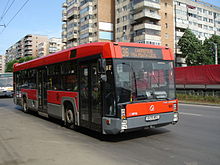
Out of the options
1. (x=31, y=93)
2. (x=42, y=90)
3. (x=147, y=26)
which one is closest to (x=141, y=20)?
(x=147, y=26)

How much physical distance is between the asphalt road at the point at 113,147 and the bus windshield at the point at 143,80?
1282 mm

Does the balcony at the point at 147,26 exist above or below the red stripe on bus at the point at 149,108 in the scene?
above

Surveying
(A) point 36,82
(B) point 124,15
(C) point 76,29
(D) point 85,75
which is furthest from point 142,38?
(D) point 85,75

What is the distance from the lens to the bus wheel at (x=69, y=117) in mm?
8374

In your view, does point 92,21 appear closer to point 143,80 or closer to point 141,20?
point 141,20

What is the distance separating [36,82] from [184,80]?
50.8 feet

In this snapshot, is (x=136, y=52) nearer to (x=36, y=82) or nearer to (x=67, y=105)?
(x=67, y=105)

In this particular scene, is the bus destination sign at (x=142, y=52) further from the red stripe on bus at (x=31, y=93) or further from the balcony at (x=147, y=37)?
the balcony at (x=147, y=37)

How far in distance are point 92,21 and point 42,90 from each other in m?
57.4

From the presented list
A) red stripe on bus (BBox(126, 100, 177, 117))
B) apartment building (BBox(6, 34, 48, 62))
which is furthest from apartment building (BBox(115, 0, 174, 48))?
apartment building (BBox(6, 34, 48, 62))

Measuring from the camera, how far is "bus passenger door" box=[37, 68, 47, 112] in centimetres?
1074

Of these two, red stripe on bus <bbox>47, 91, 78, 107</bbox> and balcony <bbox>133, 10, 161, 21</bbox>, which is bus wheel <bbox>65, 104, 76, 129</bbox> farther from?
balcony <bbox>133, 10, 161, 21</bbox>

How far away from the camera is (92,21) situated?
65688mm

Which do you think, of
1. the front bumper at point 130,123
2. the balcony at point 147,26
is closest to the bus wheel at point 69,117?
the front bumper at point 130,123
